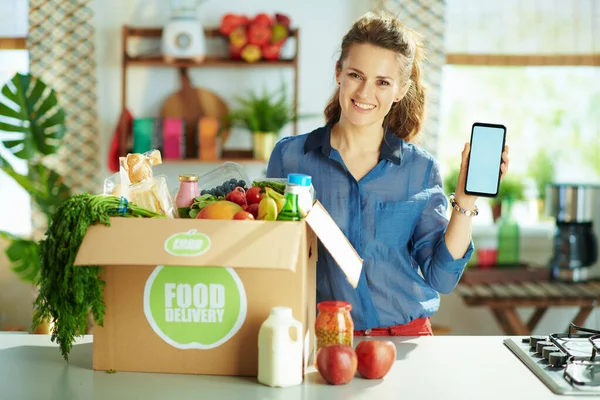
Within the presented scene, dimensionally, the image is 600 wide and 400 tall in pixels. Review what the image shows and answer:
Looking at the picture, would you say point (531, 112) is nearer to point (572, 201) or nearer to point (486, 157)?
point (572, 201)

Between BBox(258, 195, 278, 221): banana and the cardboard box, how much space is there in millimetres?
47

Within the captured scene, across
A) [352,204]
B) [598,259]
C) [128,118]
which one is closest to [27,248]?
[128,118]

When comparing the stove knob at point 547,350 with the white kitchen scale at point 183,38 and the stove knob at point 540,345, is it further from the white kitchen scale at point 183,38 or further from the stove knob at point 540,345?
the white kitchen scale at point 183,38

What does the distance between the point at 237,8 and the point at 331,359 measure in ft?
11.0

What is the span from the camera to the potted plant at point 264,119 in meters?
4.24

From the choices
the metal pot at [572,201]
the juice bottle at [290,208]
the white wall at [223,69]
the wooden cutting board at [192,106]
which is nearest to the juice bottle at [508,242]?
the metal pot at [572,201]

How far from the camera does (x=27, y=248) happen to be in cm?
388

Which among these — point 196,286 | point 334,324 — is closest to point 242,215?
point 196,286

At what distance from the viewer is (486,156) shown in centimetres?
162

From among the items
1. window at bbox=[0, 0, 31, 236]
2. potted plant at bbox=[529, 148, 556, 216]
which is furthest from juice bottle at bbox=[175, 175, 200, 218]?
potted plant at bbox=[529, 148, 556, 216]

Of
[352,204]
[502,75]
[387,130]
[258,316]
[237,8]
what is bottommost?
[258,316]

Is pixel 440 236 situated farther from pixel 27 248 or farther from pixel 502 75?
pixel 502 75

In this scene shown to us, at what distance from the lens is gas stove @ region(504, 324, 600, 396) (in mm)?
1423

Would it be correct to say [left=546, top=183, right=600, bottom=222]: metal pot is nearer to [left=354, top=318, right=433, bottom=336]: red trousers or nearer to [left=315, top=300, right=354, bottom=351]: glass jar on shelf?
[left=354, top=318, right=433, bottom=336]: red trousers
